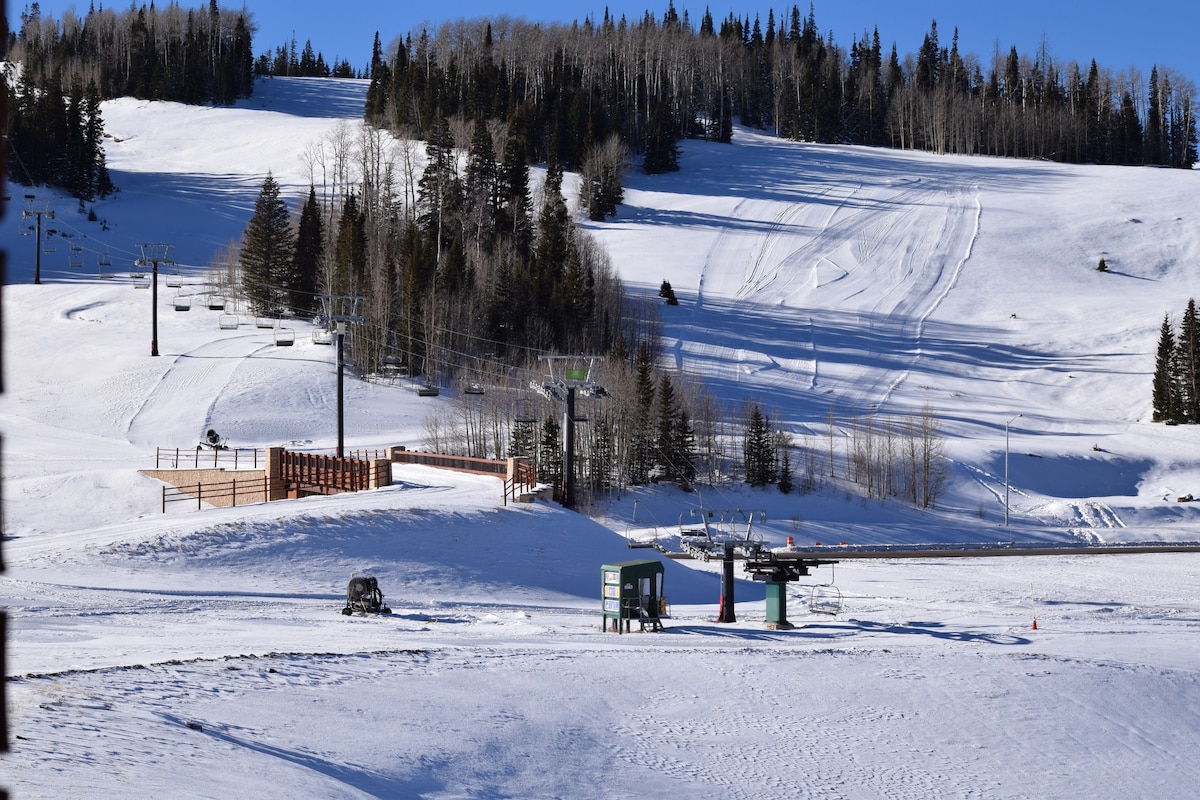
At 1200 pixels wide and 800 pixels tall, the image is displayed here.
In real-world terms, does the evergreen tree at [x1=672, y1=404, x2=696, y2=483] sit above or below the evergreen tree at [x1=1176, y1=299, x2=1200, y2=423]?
below

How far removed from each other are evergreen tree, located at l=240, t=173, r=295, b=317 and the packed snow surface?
159 inches

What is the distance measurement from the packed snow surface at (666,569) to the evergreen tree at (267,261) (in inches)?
159

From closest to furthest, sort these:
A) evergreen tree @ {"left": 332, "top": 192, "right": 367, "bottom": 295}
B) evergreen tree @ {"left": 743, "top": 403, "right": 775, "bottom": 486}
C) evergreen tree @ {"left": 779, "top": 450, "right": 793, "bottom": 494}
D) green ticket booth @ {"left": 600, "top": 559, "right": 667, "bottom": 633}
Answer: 1. green ticket booth @ {"left": 600, "top": 559, "right": 667, "bottom": 633}
2. evergreen tree @ {"left": 779, "top": 450, "right": 793, "bottom": 494}
3. evergreen tree @ {"left": 743, "top": 403, "right": 775, "bottom": 486}
4. evergreen tree @ {"left": 332, "top": 192, "right": 367, "bottom": 295}

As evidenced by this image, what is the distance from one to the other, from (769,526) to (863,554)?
25.0 feet

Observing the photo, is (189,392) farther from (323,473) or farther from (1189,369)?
(1189,369)

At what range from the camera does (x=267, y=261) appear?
8194 cm

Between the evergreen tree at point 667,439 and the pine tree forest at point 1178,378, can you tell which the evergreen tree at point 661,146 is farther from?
the evergreen tree at point 667,439

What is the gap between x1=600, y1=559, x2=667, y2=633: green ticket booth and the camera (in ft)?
81.8

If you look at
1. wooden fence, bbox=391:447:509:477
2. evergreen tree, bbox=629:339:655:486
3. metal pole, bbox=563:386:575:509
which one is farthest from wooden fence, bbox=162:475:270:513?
evergreen tree, bbox=629:339:655:486

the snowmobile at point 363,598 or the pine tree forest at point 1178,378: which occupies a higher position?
the pine tree forest at point 1178,378

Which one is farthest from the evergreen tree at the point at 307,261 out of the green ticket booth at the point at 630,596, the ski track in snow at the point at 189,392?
the green ticket booth at the point at 630,596

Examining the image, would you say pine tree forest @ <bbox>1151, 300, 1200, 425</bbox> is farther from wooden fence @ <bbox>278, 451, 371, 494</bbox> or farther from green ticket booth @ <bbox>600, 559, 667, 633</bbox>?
green ticket booth @ <bbox>600, 559, 667, 633</bbox>

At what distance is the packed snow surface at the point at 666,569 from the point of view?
14.6 m

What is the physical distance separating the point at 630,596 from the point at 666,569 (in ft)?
31.9
